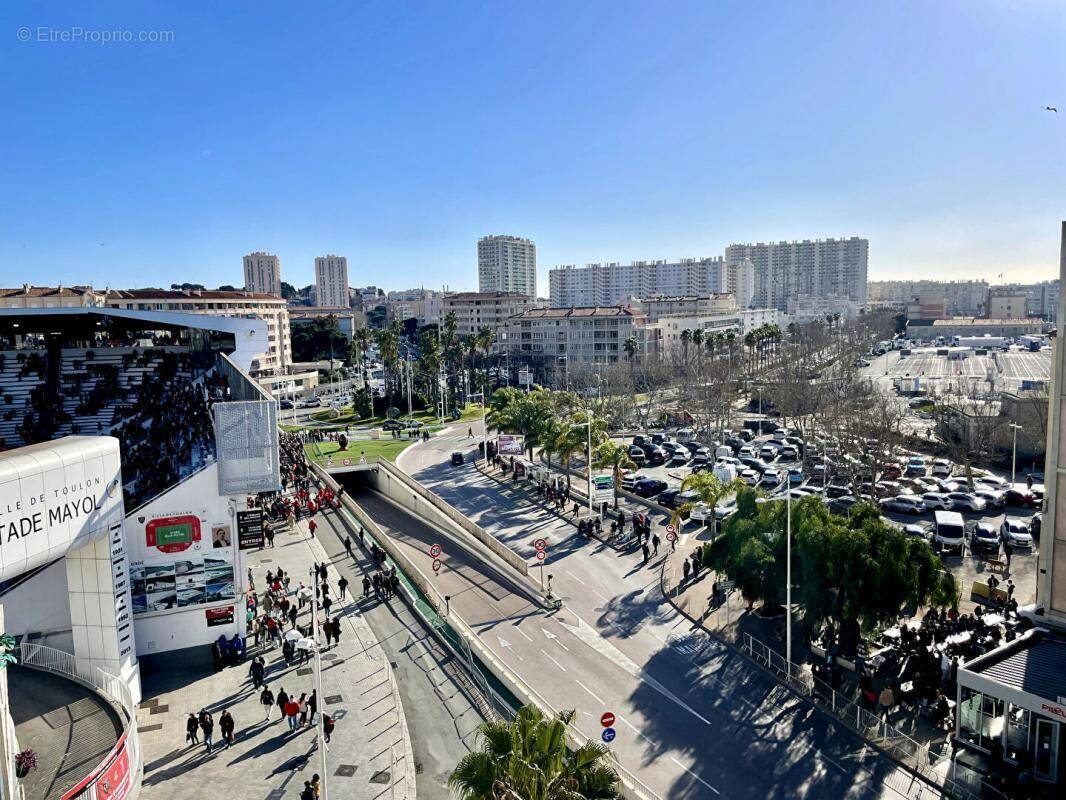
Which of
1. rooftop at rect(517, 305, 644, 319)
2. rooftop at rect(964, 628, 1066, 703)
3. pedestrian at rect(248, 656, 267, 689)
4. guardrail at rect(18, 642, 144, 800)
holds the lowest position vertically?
pedestrian at rect(248, 656, 267, 689)

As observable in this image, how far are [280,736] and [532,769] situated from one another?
11.2m

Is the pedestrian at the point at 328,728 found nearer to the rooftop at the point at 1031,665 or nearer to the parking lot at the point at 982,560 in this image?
the rooftop at the point at 1031,665

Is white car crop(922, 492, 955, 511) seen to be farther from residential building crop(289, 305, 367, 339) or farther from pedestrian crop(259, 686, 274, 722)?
residential building crop(289, 305, 367, 339)

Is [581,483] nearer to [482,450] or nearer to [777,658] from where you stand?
[482,450]

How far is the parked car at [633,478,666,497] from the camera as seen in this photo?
163ft

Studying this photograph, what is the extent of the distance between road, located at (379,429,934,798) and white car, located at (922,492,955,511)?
1878 centimetres

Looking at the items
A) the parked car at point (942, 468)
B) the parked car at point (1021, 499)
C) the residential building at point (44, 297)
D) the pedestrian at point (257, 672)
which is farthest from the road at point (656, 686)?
the residential building at point (44, 297)

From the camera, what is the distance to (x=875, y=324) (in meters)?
182

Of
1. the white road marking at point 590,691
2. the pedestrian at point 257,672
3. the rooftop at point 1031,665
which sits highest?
the rooftop at point 1031,665

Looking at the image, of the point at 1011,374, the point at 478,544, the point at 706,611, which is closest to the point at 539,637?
the point at 706,611

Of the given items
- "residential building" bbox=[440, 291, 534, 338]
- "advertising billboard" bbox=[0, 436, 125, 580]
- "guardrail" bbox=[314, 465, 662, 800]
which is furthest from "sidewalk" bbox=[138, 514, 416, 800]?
"residential building" bbox=[440, 291, 534, 338]

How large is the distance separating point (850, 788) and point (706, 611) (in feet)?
38.2

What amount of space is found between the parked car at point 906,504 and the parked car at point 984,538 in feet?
15.6

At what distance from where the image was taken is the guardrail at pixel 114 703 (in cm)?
1515
